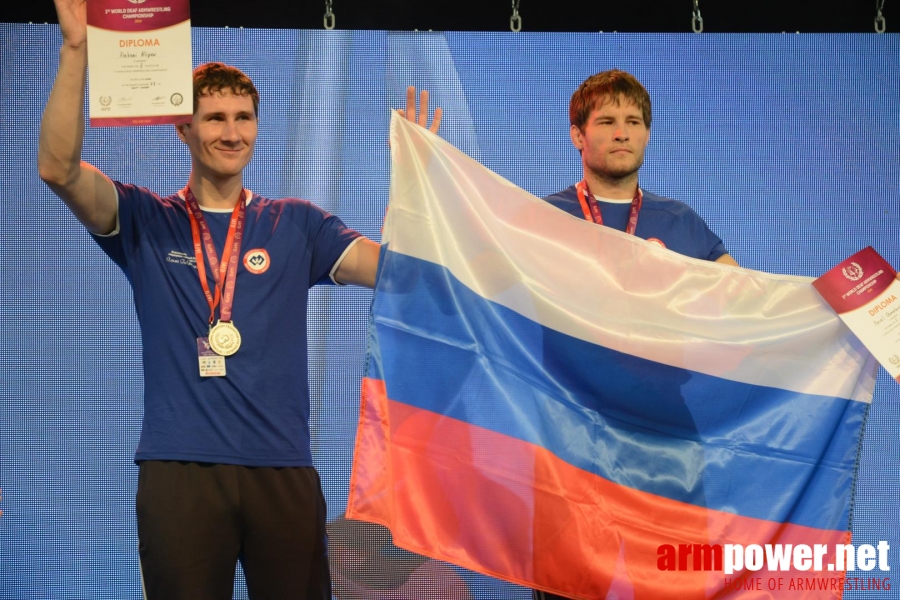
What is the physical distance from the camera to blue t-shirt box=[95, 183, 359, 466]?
2295 mm

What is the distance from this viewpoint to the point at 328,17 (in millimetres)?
3570

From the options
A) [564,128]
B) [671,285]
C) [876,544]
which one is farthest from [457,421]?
[876,544]

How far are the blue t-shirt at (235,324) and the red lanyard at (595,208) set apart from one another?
2.25 feet

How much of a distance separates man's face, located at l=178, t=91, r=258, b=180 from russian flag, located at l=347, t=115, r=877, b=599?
0.40 metres

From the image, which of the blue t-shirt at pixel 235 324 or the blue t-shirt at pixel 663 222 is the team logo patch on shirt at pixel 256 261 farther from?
the blue t-shirt at pixel 663 222

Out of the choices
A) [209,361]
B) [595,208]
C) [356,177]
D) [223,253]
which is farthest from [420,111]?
[356,177]

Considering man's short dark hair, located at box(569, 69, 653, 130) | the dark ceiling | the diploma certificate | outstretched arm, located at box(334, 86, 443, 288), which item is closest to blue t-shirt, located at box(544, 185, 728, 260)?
man's short dark hair, located at box(569, 69, 653, 130)

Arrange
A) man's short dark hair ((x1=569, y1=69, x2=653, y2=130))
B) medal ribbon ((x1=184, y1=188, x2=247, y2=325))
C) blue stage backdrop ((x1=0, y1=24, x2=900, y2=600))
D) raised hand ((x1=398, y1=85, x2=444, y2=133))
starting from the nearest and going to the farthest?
medal ribbon ((x1=184, y1=188, x2=247, y2=325)) → raised hand ((x1=398, y1=85, x2=444, y2=133)) → man's short dark hair ((x1=569, y1=69, x2=653, y2=130)) → blue stage backdrop ((x1=0, y1=24, x2=900, y2=600))

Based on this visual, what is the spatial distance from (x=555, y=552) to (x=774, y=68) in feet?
7.39

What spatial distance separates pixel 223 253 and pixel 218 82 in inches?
18.5

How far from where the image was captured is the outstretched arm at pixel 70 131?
2.23 meters

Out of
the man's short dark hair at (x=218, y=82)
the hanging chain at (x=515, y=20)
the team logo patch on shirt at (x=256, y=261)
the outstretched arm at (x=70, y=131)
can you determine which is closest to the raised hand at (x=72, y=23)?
the outstretched arm at (x=70, y=131)

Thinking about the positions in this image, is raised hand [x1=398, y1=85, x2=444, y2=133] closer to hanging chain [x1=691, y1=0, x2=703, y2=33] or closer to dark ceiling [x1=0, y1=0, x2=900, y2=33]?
dark ceiling [x1=0, y1=0, x2=900, y2=33]

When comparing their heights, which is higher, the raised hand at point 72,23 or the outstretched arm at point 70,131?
the raised hand at point 72,23
